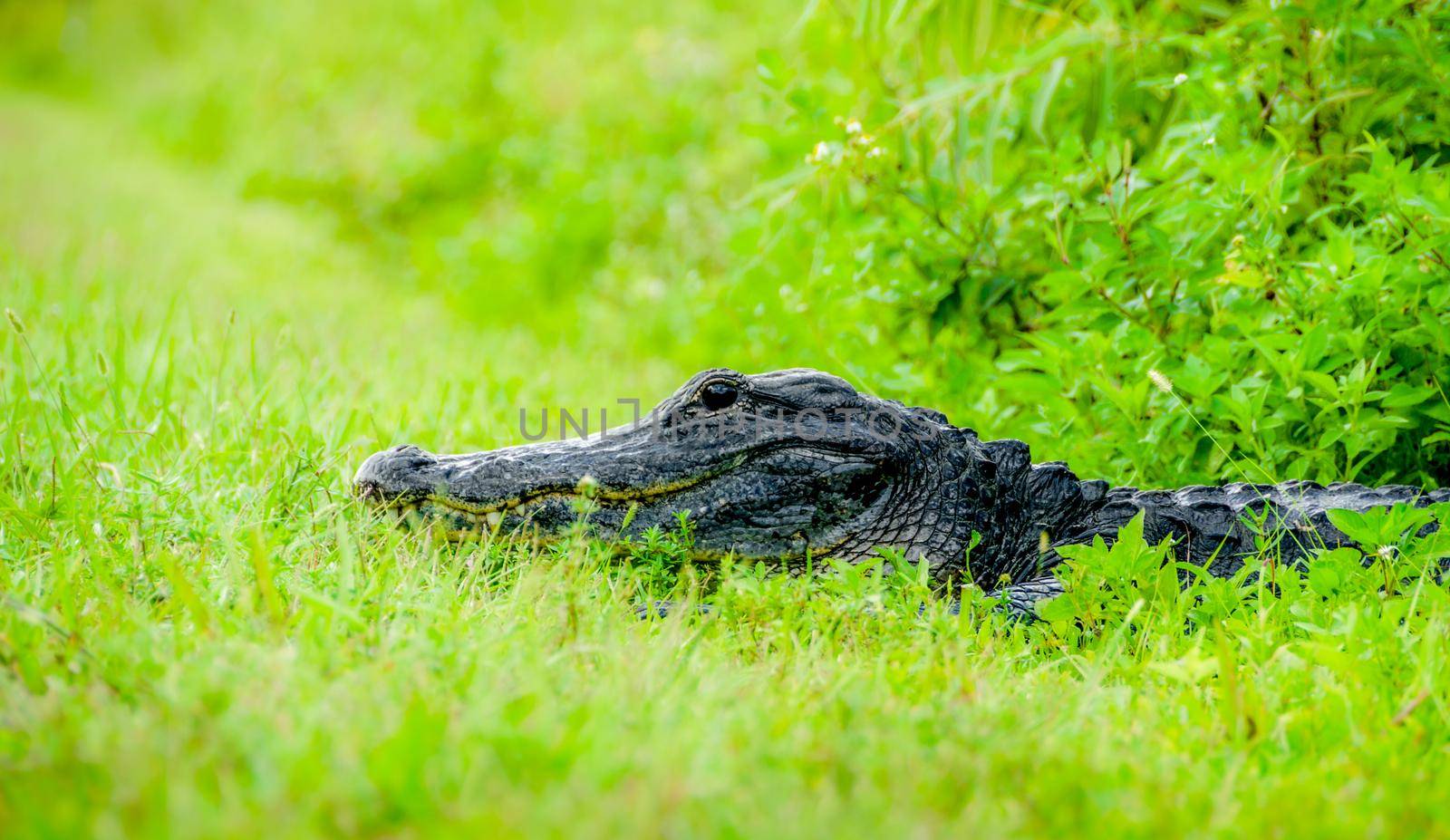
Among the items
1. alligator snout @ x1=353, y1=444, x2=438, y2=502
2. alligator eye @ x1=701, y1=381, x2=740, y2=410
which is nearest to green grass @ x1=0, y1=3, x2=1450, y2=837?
alligator snout @ x1=353, y1=444, x2=438, y2=502

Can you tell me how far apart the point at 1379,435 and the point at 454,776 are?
325 cm

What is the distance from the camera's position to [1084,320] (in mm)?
3945

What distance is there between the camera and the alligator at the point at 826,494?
10.4 ft

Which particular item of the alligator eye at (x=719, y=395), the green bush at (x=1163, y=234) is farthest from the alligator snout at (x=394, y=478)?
the green bush at (x=1163, y=234)

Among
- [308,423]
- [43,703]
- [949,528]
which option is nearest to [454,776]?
[43,703]

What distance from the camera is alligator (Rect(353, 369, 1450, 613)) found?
3172 mm

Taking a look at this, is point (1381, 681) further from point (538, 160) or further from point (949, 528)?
point (538, 160)

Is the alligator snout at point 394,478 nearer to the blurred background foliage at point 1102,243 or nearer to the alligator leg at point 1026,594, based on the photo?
the alligator leg at point 1026,594

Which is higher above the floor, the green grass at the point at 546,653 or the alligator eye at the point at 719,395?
the alligator eye at the point at 719,395

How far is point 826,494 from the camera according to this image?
337 centimetres

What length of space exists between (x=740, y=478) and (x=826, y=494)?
29cm

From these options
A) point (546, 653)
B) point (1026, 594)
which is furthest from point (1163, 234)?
point (546, 653)

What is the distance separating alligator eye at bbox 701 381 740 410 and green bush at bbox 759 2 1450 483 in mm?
1131

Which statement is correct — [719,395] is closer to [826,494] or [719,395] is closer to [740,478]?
[740,478]
